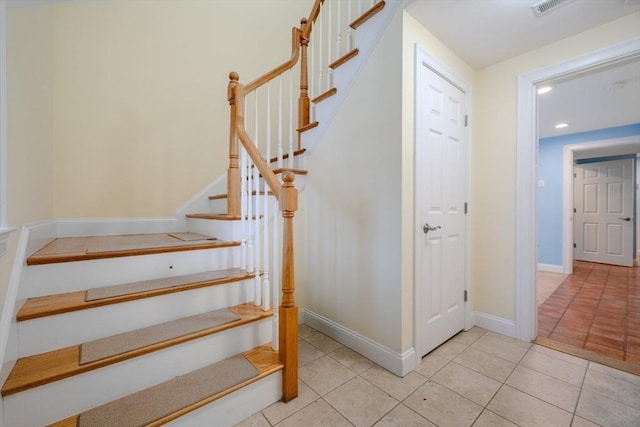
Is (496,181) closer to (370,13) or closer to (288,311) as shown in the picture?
(370,13)

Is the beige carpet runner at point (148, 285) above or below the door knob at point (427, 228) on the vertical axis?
below

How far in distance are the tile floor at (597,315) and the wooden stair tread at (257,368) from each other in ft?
7.16

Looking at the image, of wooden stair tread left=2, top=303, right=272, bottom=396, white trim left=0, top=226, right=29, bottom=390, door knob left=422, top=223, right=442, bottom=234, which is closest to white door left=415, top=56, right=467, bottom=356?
door knob left=422, top=223, right=442, bottom=234

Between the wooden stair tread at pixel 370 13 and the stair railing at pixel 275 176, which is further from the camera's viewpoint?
the wooden stair tread at pixel 370 13

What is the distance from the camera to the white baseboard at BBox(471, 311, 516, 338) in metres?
2.06

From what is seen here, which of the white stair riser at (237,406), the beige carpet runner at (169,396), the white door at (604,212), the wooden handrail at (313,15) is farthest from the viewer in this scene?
the white door at (604,212)

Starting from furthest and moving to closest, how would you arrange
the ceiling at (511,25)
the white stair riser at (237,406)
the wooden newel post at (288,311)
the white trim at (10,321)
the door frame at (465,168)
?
the door frame at (465,168)
the ceiling at (511,25)
the wooden newel post at (288,311)
the white stair riser at (237,406)
the white trim at (10,321)

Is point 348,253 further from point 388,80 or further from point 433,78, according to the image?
point 433,78

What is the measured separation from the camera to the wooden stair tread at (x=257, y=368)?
1.00m

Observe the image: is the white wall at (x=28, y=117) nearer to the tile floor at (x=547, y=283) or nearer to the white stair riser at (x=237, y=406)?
the white stair riser at (x=237, y=406)

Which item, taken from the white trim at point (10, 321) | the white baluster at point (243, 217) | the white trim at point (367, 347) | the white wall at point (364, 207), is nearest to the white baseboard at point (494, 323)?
the white trim at point (367, 347)

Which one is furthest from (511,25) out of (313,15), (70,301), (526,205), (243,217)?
(70,301)

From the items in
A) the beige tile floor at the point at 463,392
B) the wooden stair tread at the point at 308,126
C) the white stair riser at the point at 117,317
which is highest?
the wooden stair tread at the point at 308,126

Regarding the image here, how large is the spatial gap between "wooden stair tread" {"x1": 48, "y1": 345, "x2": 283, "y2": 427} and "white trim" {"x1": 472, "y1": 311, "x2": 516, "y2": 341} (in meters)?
1.82
